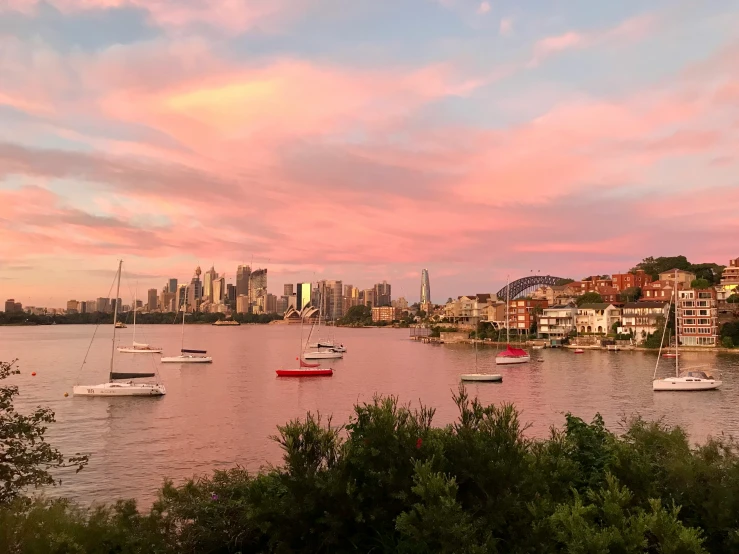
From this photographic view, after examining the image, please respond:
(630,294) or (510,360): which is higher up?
(630,294)

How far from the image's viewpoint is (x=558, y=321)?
13425 centimetres

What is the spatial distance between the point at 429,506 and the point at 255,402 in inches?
1874

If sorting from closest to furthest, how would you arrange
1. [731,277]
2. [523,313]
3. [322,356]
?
[322,356], [731,277], [523,313]

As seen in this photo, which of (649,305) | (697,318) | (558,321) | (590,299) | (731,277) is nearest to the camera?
(697,318)

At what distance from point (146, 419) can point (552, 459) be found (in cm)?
4103

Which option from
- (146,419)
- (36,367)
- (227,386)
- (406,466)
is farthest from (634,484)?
(36,367)

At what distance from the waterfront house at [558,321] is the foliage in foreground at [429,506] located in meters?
124

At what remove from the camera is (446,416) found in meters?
45.1

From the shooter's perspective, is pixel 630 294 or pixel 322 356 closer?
pixel 322 356

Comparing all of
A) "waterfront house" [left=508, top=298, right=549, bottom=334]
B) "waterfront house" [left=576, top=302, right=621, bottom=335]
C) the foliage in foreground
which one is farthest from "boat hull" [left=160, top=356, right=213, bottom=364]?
"waterfront house" [left=576, top=302, right=621, bottom=335]

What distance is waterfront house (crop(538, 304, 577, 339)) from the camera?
132 metres

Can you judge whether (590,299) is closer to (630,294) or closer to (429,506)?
(630,294)

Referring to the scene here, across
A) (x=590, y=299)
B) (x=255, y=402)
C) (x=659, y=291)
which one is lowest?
(x=255, y=402)

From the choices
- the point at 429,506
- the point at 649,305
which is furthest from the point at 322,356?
the point at 429,506
